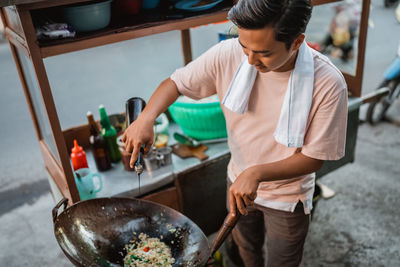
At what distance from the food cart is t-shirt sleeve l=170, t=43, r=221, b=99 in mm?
333

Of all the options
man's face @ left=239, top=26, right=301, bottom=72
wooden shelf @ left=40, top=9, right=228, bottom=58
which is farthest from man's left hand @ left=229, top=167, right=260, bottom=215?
wooden shelf @ left=40, top=9, right=228, bottom=58

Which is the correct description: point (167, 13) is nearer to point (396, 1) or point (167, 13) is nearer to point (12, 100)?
point (12, 100)

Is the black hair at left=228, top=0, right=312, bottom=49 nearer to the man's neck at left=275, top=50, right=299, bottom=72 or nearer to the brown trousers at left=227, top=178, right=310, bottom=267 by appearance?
the man's neck at left=275, top=50, right=299, bottom=72

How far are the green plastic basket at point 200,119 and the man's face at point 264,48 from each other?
995 mm

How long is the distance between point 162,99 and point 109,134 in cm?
83

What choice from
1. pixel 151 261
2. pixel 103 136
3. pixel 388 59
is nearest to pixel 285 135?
pixel 151 261

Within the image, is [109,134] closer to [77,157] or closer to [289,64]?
[77,157]

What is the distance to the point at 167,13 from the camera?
6.02 feet

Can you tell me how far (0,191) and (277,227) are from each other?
8.69 feet

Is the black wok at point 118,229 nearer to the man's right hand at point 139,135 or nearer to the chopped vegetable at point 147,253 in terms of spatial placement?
the chopped vegetable at point 147,253

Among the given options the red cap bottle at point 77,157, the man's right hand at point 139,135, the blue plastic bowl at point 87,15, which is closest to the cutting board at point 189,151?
the red cap bottle at point 77,157

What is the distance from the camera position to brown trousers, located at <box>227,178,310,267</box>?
5.04 feet

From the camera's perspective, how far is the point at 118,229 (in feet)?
5.02

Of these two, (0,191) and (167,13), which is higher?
(167,13)
